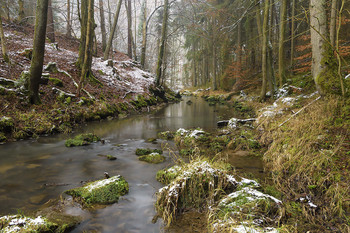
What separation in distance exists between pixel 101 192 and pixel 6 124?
525 cm

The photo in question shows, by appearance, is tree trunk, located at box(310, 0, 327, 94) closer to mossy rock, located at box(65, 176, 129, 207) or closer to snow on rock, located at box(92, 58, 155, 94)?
mossy rock, located at box(65, 176, 129, 207)

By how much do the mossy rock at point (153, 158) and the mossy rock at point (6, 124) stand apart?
4594mm

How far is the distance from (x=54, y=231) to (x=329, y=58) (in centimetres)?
690

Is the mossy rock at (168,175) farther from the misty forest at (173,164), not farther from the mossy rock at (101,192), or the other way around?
the mossy rock at (101,192)

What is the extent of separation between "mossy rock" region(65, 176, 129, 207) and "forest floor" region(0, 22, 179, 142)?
15.2ft

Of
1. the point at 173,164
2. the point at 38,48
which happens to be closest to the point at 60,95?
the point at 38,48

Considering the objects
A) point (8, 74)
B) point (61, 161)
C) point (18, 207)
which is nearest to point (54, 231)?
point (18, 207)

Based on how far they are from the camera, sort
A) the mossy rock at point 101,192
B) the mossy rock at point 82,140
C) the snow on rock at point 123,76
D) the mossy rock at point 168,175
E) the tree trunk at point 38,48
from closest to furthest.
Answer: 1. the mossy rock at point 101,192
2. the mossy rock at point 168,175
3. the mossy rock at point 82,140
4. the tree trunk at point 38,48
5. the snow on rock at point 123,76

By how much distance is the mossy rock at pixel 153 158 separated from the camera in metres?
5.29

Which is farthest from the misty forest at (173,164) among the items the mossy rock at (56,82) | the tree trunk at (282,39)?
the tree trunk at (282,39)

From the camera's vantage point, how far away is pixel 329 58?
5359mm

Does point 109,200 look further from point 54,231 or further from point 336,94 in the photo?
point 336,94

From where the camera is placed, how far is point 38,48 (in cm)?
760

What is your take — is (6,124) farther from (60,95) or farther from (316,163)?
(316,163)
